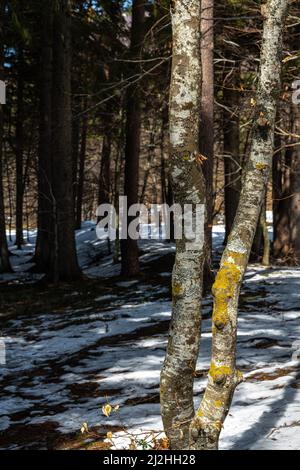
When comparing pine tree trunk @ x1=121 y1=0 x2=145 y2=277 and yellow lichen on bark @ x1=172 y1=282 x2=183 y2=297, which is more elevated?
pine tree trunk @ x1=121 y1=0 x2=145 y2=277

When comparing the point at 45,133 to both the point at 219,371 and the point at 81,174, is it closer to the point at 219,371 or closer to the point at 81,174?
the point at 81,174

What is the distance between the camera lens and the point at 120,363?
7.11m

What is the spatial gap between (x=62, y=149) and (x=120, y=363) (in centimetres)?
819

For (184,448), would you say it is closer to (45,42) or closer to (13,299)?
(13,299)

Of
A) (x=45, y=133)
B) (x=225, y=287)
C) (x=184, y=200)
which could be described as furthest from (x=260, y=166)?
(x=45, y=133)

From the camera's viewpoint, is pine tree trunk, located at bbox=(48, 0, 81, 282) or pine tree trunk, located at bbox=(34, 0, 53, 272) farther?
pine tree trunk, located at bbox=(34, 0, 53, 272)

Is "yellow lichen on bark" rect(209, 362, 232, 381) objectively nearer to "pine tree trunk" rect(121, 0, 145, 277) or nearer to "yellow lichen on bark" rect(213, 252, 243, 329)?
"yellow lichen on bark" rect(213, 252, 243, 329)

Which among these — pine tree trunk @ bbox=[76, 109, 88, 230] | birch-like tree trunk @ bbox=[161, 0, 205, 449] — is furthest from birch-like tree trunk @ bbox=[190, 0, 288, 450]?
A: pine tree trunk @ bbox=[76, 109, 88, 230]

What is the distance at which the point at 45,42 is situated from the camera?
16938 millimetres

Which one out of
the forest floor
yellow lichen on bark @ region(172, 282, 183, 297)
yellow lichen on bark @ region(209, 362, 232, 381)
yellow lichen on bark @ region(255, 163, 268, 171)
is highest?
yellow lichen on bark @ region(255, 163, 268, 171)

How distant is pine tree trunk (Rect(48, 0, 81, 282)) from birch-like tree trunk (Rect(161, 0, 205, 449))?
10226 millimetres

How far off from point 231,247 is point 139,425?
2.23 metres

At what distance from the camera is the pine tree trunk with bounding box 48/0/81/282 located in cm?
1392
